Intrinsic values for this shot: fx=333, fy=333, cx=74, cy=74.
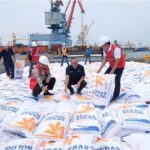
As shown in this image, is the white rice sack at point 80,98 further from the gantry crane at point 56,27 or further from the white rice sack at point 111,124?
the gantry crane at point 56,27

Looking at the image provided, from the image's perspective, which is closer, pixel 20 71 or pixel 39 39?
pixel 20 71

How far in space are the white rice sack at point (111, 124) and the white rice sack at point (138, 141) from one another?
19 centimetres

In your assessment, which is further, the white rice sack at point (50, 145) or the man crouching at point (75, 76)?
the man crouching at point (75, 76)

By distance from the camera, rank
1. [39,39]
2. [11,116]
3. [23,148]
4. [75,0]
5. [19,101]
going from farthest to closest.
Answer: [75,0]
[39,39]
[19,101]
[11,116]
[23,148]

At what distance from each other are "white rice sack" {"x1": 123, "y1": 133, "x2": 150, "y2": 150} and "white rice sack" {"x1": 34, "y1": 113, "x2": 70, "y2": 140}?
2.04 feet

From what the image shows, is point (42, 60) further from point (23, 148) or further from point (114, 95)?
point (23, 148)

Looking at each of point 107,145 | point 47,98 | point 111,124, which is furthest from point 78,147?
point 47,98

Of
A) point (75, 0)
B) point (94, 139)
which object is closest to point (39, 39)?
point (75, 0)

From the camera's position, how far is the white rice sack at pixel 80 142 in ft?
9.14

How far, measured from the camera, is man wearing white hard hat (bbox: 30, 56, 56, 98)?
5.43 m

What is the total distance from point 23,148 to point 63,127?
63 cm

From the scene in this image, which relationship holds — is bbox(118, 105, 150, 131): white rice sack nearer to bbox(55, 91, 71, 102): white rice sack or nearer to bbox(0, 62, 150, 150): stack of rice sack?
bbox(0, 62, 150, 150): stack of rice sack

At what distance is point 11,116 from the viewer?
379cm

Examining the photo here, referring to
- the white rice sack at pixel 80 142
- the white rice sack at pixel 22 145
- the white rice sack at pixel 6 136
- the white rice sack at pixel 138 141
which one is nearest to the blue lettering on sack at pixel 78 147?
the white rice sack at pixel 80 142
